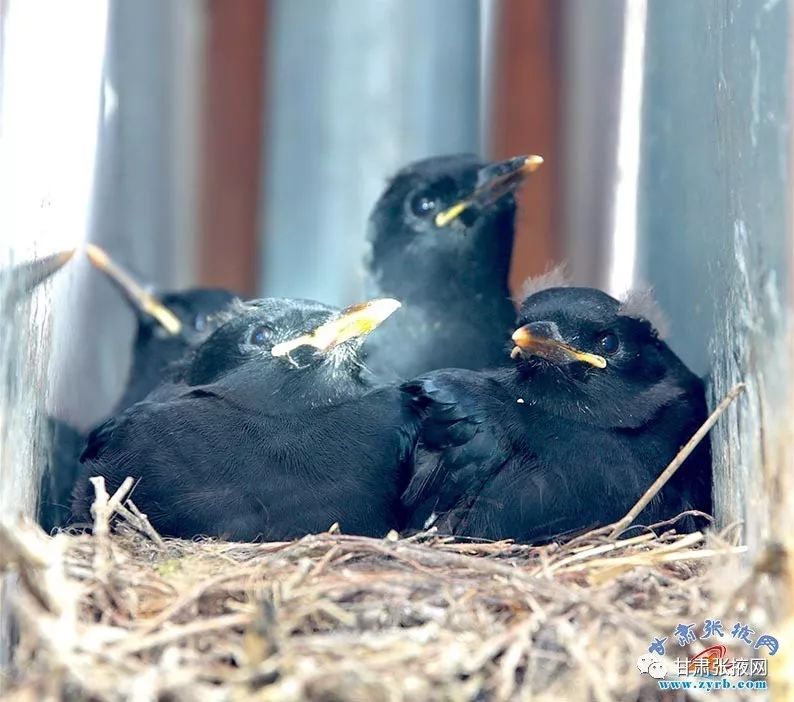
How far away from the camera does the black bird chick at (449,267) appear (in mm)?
3610

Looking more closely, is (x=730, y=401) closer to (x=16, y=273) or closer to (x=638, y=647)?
(x=638, y=647)

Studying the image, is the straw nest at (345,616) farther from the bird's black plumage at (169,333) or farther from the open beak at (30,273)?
the bird's black plumage at (169,333)

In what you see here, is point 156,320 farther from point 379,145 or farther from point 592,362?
point 592,362

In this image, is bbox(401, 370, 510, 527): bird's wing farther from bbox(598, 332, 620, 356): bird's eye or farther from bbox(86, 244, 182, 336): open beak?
bbox(86, 244, 182, 336): open beak

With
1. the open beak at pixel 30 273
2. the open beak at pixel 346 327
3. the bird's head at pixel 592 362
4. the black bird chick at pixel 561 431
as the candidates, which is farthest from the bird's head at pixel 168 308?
the bird's head at pixel 592 362

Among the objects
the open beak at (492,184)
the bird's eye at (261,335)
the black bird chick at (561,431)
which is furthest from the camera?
the open beak at (492,184)

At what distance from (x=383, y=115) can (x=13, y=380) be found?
233 centimetres

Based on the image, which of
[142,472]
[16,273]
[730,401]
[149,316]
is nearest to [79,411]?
[149,316]

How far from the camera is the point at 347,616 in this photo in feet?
6.76

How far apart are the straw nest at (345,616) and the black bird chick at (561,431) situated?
0.22 metres

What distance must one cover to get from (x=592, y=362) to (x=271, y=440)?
0.80 m

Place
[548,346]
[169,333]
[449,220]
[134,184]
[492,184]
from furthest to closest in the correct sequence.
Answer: [134,184], [169,333], [449,220], [492,184], [548,346]

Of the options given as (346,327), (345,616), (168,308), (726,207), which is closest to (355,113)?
(168,308)

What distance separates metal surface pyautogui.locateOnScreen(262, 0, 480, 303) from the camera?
4.30m
